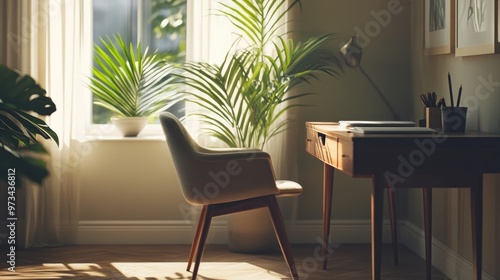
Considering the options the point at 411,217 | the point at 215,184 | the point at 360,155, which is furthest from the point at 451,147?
the point at 411,217

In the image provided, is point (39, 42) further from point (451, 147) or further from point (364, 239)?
point (451, 147)

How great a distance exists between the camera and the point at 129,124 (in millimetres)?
5453

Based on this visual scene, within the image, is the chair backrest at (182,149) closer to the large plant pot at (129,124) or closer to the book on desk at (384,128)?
the book on desk at (384,128)

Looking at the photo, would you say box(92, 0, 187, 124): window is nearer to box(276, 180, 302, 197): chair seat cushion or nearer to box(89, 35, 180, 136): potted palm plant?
box(89, 35, 180, 136): potted palm plant

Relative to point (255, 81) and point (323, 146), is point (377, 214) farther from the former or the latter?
point (255, 81)

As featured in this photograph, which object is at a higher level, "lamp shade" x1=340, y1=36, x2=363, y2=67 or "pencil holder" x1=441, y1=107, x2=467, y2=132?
"lamp shade" x1=340, y1=36, x2=363, y2=67

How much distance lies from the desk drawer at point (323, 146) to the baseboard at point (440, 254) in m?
0.87

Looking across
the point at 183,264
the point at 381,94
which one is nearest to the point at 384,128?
the point at 381,94

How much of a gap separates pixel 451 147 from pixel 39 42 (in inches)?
114

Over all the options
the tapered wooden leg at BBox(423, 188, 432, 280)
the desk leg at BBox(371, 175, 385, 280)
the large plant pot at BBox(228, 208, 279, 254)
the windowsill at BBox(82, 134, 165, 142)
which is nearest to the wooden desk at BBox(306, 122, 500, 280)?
the desk leg at BBox(371, 175, 385, 280)

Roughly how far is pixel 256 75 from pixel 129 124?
972 mm

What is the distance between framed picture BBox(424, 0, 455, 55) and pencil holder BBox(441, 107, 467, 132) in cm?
67

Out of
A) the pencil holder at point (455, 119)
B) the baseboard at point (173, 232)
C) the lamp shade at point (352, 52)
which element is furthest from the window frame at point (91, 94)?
the pencil holder at point (455, 119)

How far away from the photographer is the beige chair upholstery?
421cm
